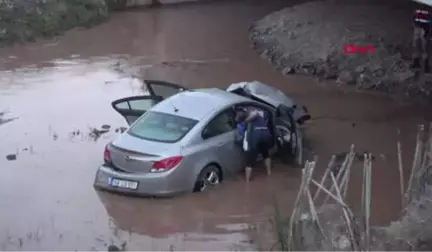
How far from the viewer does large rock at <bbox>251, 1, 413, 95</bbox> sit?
821 inches

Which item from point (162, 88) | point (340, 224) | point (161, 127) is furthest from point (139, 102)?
point (340, 224)

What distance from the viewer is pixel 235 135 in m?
13.2

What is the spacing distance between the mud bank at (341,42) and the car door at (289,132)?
6.44 m

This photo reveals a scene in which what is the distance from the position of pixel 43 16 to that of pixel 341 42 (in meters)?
10.7

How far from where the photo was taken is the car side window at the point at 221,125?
12812 mm

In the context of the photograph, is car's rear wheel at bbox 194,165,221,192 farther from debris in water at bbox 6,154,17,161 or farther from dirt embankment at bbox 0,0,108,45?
dirt embankment at bbox 0,0,108,45

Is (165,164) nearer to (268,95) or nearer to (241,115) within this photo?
(241,115)

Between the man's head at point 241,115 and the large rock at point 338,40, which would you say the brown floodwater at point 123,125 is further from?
the man's head at point 241,115

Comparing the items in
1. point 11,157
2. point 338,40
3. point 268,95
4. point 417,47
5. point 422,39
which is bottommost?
point 11,157

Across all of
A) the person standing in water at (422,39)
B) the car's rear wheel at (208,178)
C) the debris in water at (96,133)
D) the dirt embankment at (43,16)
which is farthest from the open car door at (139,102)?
the dirt embankment at (43,16)

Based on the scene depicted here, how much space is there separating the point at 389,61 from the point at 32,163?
1028cm

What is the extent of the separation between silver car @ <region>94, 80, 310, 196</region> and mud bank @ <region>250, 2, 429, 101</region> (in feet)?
22.4

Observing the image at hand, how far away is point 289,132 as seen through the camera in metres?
13.8

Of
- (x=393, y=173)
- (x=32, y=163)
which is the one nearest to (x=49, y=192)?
(x=32, y=163)
